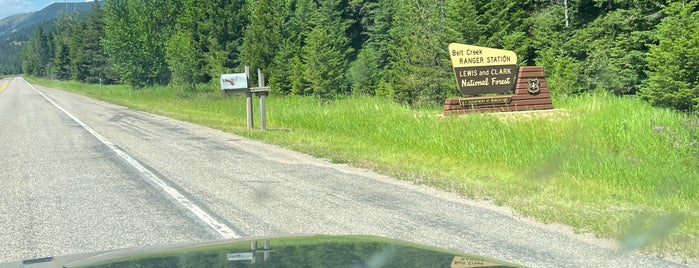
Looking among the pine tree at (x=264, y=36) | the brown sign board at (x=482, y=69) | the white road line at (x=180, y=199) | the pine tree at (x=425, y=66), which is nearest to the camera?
the white road line at (x=180, y=199)

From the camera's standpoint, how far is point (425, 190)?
8.24m

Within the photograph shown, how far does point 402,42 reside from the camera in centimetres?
3866

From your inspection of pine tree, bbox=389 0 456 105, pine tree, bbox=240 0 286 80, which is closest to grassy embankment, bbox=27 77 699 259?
pine tree, bbox=389 0 456 105

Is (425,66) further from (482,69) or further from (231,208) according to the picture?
(231,208)

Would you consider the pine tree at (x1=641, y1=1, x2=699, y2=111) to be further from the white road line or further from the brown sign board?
the white road line

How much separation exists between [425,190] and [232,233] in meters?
3.28

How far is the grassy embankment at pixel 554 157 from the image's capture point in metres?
6.54

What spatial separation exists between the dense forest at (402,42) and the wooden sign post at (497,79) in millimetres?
6158

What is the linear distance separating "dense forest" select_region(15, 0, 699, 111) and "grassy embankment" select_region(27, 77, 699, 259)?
655 cm

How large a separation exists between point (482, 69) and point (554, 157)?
28.1ft

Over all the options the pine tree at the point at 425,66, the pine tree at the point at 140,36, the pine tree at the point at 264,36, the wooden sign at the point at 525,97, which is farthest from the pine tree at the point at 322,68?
the wooden sign at the point at 525,97

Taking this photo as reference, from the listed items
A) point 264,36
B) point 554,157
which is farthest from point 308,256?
point 264,36

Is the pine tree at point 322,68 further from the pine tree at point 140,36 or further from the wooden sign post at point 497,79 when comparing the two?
the wooden sign post at point 497,79

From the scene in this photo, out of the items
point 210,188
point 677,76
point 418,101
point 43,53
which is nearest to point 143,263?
point 210,188
